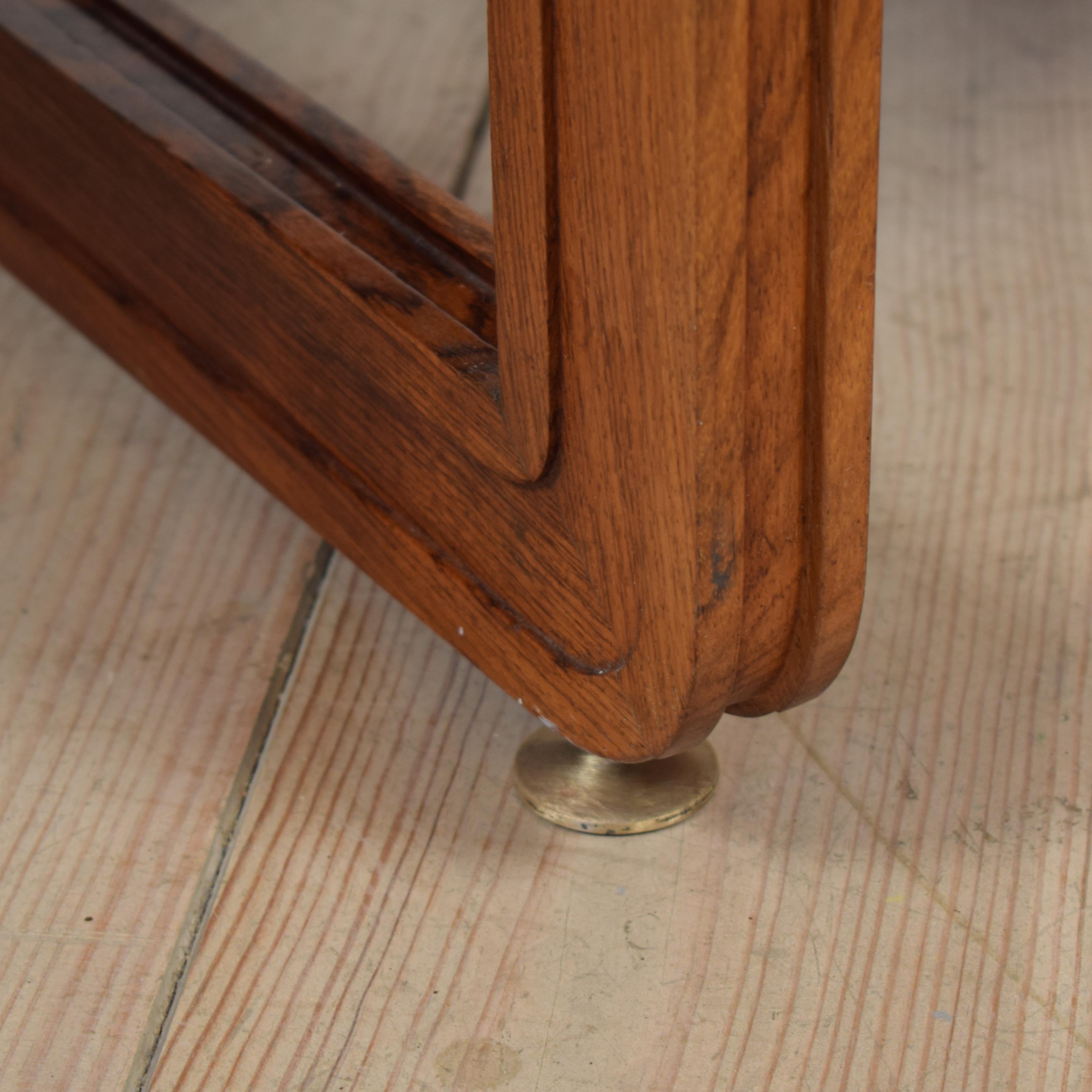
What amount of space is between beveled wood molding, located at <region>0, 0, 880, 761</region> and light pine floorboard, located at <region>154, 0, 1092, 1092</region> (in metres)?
0.05

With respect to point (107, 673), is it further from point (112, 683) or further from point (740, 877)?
point (740, 877)

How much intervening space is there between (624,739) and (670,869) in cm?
6

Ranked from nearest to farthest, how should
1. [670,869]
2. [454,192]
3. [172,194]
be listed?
[670,869]
[172,194]
[454,192]

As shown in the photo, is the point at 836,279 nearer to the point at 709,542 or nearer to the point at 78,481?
the point at 709,542

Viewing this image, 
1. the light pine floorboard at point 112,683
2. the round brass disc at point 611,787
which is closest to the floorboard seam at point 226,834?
the light pine floorboard at point 112,683

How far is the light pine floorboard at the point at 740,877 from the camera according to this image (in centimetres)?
45

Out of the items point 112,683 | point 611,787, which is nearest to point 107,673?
point 112,683

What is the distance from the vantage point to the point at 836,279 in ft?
1.30

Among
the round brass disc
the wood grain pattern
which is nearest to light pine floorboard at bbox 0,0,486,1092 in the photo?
the wood grain pattern

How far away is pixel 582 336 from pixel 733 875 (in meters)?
0.21

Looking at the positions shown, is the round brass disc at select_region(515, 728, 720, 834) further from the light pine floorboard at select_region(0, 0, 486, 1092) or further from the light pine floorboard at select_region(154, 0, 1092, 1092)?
the light pine floorboard at select_region(0, 0, 486, 1092)

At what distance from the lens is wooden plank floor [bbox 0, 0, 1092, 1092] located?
0.45 metres

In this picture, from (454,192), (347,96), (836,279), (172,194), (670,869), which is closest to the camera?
(836,279)

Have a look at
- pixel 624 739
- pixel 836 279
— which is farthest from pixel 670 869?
pixel 836 279
